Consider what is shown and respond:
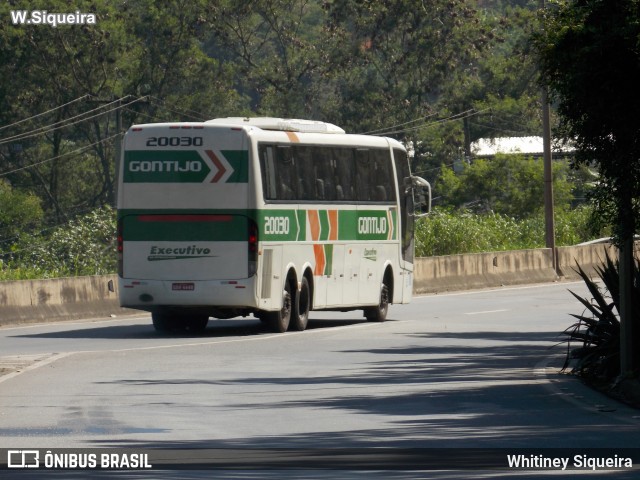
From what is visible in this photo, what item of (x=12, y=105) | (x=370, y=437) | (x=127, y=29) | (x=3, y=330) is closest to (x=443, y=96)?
(x=127, y=29)

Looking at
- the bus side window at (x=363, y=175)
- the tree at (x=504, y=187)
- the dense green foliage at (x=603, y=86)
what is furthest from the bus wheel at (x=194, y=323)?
the tree at (x=504, y=187)

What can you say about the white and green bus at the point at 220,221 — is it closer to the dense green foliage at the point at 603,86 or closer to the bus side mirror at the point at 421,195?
the bus side mirror at the point at 421,195

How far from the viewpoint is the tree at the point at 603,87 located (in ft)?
49.0

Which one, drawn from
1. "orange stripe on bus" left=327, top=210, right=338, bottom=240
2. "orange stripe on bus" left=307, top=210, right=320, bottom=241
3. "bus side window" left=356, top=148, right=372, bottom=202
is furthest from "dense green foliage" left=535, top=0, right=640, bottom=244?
"bus side window" left=356, top=148, right=372, bottom=202

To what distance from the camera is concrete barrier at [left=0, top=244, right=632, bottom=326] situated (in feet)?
92.9

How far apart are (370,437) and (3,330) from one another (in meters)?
15.3

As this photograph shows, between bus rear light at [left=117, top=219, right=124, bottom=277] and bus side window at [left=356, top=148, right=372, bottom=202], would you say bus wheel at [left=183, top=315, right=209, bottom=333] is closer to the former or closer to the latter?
bus rear light at [left=117, top=219, right=124, bottom=277]

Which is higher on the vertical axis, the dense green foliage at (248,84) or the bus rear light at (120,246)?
the dense green foliage at (248,84)

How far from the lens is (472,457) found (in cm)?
1150

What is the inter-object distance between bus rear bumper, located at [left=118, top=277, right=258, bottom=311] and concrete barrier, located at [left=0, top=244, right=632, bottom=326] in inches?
127

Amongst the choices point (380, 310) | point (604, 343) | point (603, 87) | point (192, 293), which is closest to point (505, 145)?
point (380, 310)

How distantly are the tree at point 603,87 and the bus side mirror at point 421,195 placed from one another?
1439 cm

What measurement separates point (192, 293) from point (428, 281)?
15.3 m

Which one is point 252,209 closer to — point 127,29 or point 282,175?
point 282,175
